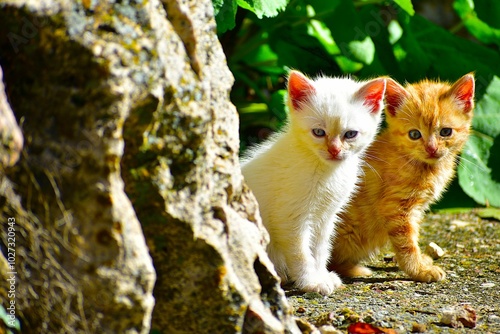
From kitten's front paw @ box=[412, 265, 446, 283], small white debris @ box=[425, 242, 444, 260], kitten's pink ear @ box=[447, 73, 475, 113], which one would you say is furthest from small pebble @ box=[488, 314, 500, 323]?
kitten's pink ear @ box=[447, 73, 475, 113]

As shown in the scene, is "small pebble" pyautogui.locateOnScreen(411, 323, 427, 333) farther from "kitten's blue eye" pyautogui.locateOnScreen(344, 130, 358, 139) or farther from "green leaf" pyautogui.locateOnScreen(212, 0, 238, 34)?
"green leaf" pyautogui.locateOnScreen(212, 0, 238, 34)

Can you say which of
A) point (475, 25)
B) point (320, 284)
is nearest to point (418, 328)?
point (320, 284)

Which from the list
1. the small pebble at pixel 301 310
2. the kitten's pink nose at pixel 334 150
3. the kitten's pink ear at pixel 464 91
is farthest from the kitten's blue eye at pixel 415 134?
the small pebble at pixel 301 310

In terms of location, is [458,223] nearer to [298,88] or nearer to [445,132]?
[445,132]

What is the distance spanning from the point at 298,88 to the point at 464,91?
2.83ft

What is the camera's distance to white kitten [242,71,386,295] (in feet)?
8.84

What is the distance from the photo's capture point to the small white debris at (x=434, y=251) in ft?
10.4

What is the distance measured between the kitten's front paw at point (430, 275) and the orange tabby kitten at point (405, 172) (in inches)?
0.9

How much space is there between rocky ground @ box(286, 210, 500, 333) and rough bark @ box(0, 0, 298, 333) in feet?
2.11

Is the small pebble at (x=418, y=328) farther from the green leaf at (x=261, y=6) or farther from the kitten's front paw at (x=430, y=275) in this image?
the green leaf at (x=261, y=6)

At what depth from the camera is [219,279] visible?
180 centimetres

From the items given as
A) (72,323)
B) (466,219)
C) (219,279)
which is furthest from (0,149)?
(466,219)

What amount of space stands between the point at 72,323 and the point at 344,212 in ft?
5.76

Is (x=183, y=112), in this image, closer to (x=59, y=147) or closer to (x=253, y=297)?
(x=59, y=147)
